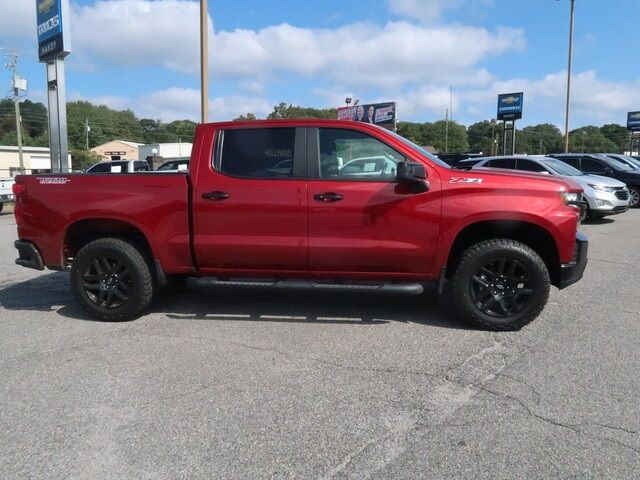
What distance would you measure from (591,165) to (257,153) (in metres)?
15.0

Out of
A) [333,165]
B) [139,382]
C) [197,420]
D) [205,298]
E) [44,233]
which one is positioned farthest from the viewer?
[205,298]

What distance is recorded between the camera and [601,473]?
2.67 m

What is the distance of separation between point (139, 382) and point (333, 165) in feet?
8.06

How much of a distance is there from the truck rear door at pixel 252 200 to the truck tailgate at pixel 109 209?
0.65 feet

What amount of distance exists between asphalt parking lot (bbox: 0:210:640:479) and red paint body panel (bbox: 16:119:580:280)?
54 cm

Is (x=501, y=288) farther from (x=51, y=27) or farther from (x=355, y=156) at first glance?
(x=51, y=27)

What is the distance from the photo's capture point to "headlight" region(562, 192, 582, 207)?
465cm

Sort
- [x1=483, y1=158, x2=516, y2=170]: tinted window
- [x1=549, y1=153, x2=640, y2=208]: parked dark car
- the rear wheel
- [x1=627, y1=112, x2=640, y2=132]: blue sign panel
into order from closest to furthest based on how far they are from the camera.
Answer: [x1=483, y1=158, x2=516, y2=170]: tinted window < [x1=549, y1=153, x2=640, y2=208]: parked dark car < the rear wheel < [x1=627, y1=112, x2=640, y2=132]: blue sign panel

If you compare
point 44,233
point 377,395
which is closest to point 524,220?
point 377,395

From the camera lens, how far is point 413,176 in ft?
14.6

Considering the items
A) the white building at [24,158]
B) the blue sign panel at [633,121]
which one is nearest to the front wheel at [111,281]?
the blue sign panel at [633,121]

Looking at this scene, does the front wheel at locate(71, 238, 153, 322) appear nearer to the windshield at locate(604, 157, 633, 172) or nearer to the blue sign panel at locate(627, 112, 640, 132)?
the windshield at locate(604, 157, 633, 172)

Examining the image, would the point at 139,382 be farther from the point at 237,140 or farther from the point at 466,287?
the point at 466,287

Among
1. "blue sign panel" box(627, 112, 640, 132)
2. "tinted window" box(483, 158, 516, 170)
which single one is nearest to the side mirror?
"tinted window" box(483, 158, 516, 170)
